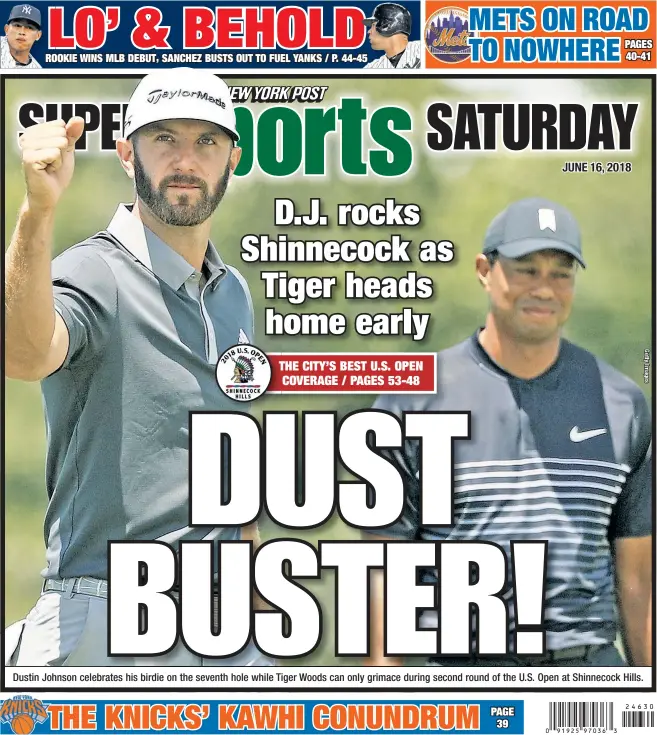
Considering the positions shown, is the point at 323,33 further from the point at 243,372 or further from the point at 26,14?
the point at 243,372

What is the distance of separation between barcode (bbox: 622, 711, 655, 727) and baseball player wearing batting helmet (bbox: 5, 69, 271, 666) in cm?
127

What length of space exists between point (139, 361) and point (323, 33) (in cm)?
129

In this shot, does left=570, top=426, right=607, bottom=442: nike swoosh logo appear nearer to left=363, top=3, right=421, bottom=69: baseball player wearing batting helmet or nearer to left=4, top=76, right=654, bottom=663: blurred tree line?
left=4, top=76, right=654, bottom=663: blurred tree line

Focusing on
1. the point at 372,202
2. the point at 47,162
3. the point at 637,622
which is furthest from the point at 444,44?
the point at 637,622

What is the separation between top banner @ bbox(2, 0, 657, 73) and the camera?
164 inches

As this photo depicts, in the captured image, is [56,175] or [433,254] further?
[433,254]

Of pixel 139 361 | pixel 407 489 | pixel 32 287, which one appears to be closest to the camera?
pixel 32 287

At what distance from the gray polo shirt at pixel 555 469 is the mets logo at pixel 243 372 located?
1.38 ft

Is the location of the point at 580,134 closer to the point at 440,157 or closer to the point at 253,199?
the point at 440,157

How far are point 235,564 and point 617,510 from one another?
1.32 metres

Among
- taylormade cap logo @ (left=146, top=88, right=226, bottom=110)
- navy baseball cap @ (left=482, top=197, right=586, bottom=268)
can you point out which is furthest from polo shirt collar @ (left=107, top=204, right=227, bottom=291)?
navy baseball cap @ (left=482, top=197, right=586, bottom=268)

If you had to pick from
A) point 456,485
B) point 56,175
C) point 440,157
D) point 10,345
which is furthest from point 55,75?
point 456,485

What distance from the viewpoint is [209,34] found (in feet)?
13.7

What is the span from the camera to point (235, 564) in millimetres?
4117
